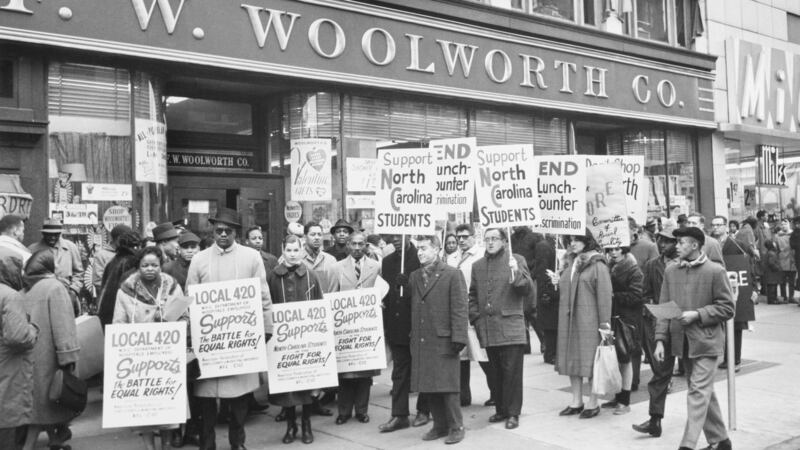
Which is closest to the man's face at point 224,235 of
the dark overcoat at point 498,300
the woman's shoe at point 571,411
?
the dark overcoat at point 498,300

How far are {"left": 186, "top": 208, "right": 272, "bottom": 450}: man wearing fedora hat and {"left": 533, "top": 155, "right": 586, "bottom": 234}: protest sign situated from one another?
10.5 ft

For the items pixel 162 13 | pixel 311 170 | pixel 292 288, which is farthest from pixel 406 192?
pixel 162 13

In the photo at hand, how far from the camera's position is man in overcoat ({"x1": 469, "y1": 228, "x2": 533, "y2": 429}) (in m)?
7.36

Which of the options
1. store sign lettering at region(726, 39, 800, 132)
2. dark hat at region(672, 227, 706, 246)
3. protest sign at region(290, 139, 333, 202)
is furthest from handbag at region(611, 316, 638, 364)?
store sign lettering at region(726, 39, 800, 132)

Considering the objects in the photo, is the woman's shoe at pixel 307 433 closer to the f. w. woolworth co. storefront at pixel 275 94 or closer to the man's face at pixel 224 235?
the man's face at pixel 224 235

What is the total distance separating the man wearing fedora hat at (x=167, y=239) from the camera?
8.07 m

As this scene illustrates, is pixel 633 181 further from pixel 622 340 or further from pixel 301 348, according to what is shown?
pixel 301 348

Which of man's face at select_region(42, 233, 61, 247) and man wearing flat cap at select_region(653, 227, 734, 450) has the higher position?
man's face at select_region(42, 233, 61, 247)

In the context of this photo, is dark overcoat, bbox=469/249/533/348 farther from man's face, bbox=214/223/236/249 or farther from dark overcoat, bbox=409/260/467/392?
man's face, bbox=214/223/236/249

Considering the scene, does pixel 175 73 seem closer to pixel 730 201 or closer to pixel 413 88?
pixel 413 88

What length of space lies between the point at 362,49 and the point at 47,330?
7986 mm

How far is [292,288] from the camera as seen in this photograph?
727cm

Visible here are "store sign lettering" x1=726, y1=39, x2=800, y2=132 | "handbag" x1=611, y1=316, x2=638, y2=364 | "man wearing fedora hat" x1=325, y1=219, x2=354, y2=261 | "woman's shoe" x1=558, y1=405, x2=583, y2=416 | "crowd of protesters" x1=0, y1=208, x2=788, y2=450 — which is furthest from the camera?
"store sign lettering" x1=726, y1=39, x2=800, y2=132

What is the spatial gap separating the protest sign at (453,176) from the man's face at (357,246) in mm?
919
